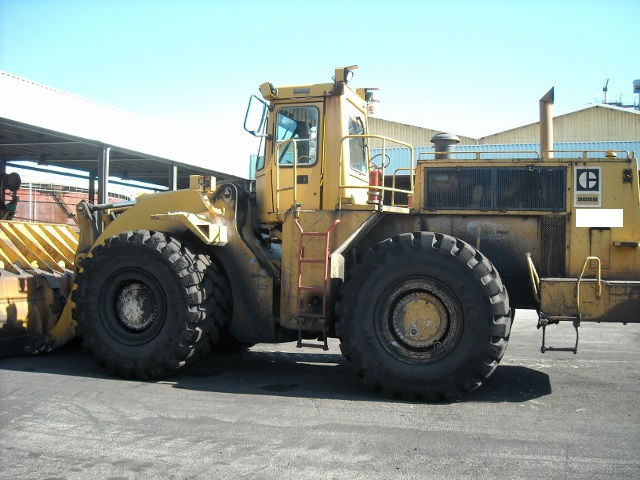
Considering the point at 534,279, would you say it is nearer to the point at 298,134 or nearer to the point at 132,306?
the point at 298,134

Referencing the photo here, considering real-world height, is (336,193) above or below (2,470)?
above

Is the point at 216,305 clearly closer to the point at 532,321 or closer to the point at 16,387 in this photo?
the point at 16,387

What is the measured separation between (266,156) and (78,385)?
135 inches

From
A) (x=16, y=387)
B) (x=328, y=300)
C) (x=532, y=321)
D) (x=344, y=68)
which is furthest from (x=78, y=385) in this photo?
(x=532, y=321)

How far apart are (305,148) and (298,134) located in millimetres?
220

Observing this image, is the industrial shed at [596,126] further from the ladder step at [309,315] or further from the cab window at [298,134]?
the ladder step at [309,315]

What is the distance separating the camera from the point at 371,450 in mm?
4691

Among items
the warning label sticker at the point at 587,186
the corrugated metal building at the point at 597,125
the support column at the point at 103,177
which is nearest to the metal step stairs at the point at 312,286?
the warning label sticker at the point at 587,186

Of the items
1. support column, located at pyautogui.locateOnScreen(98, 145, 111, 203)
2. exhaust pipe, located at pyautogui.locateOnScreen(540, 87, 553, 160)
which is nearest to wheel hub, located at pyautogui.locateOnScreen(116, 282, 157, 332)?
exhaust pipe, located at pyautogui.locateOnScreen(540, 87, 553, 160)

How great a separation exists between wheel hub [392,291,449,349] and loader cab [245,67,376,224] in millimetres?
1478

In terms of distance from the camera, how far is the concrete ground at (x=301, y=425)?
435cm

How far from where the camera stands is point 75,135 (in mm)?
13188

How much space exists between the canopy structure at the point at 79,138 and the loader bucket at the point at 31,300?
3.63 meters

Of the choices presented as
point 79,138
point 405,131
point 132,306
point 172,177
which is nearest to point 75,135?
point 79,138
